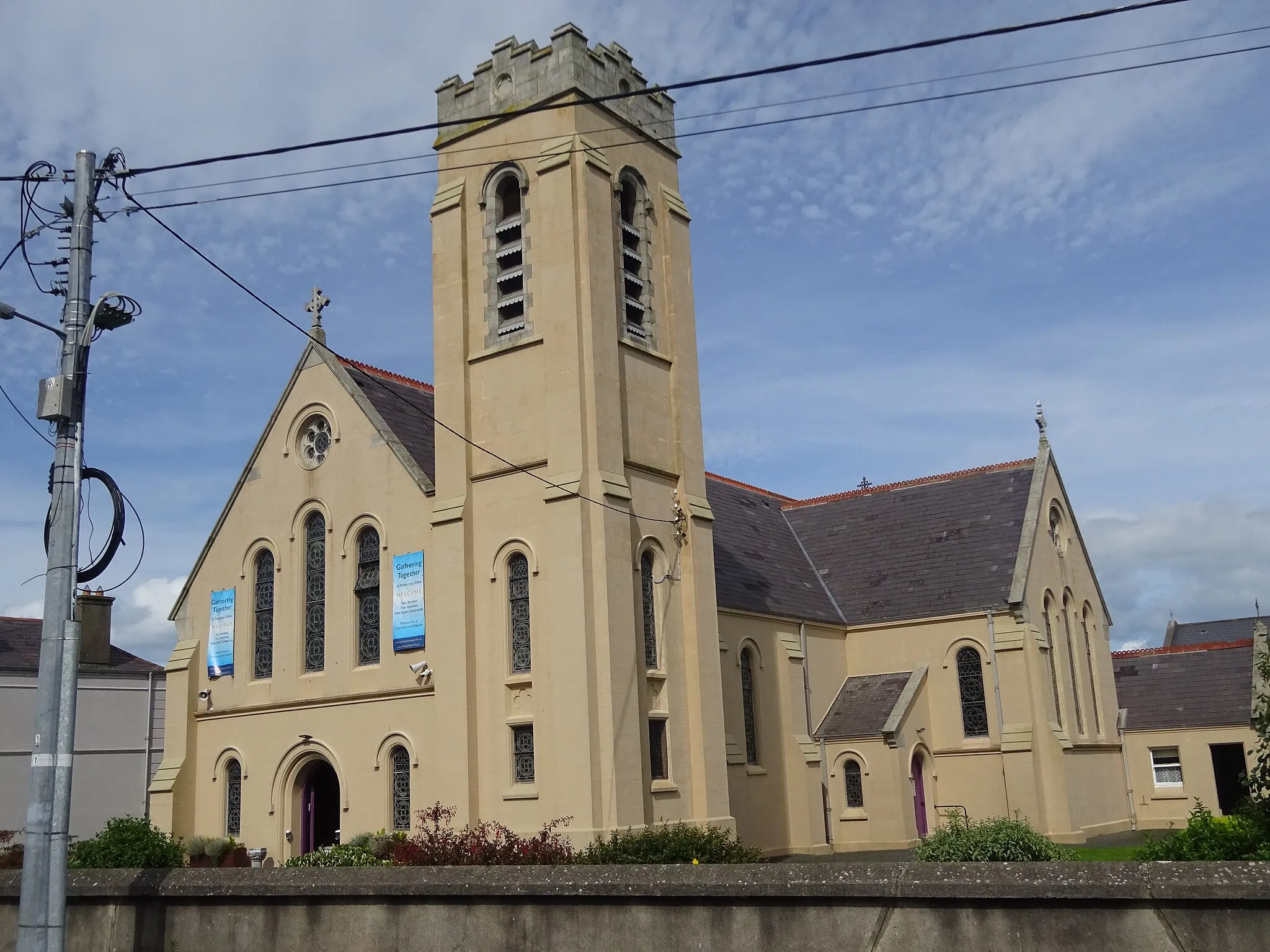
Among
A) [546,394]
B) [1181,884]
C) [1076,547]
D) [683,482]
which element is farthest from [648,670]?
[1076,547]

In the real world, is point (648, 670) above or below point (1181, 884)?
above

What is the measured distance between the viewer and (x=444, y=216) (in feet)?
86.8

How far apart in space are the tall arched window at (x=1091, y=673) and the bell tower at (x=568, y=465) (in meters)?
17.2

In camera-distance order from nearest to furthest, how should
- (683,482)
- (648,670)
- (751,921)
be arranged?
(751,921), (648,670), (683,482)

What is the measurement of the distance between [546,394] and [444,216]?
528 cm

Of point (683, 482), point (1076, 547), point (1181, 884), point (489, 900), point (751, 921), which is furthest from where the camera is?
point (1076, 547)

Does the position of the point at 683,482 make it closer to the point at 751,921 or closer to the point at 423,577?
the point at 423,577

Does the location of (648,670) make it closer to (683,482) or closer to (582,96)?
(683,482)

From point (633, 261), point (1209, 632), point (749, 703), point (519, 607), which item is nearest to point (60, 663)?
point (519, 607)

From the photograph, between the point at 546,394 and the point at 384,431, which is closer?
the point at 546,394

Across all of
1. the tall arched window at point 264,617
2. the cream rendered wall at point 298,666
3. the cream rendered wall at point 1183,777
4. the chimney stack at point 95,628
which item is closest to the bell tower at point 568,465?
the cream rendered wall at point 298,666

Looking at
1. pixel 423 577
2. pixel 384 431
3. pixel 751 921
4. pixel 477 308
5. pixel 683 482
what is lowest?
pixel 751 921

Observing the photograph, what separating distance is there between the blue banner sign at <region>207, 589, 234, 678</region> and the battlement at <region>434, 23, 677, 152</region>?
11.9 meters

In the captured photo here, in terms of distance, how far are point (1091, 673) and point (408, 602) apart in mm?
22658
